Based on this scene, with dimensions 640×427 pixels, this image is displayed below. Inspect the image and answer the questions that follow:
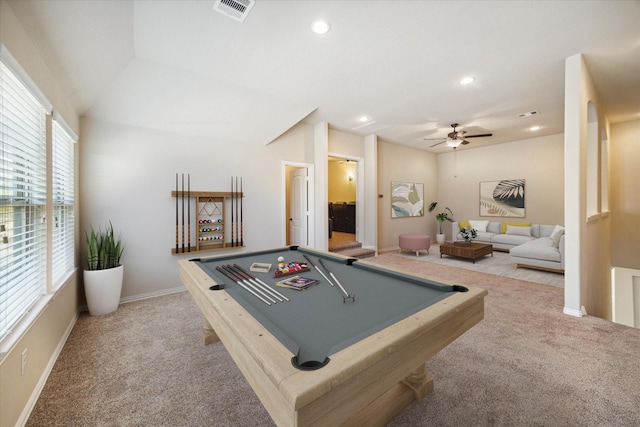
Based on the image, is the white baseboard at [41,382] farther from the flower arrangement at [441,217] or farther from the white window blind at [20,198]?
the flower arrangement at [441,217]

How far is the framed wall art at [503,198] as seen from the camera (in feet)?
22.1

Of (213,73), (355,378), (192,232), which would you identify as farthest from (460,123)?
(355,378)

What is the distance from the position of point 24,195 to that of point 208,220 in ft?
7.15

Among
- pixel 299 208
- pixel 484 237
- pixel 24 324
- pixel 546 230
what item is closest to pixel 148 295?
pixel 24 324

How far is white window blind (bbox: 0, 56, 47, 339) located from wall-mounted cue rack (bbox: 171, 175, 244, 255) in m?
1.66

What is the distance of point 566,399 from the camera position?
162cm

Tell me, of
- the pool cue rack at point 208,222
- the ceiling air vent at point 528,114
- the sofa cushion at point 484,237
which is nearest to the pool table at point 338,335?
the pool cue rack at point 208,222

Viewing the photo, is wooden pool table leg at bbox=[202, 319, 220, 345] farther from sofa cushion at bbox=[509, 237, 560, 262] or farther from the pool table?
sofa cushion at bbox=[509, 237, 560, 262]

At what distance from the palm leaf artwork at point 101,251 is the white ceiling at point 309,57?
4.67 feet

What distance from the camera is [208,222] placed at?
387 centimetres

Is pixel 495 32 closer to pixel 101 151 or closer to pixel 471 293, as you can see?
pixel 471 293

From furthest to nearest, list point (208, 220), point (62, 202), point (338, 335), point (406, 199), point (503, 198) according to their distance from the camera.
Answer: point (406, 199) → point (503, 198) → point (208, 220) → point (62, 202) → point (338, 335)

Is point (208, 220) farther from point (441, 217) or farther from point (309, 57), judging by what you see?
point (441, 217)

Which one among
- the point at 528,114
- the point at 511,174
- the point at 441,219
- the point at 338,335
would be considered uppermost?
the point at 528,114
